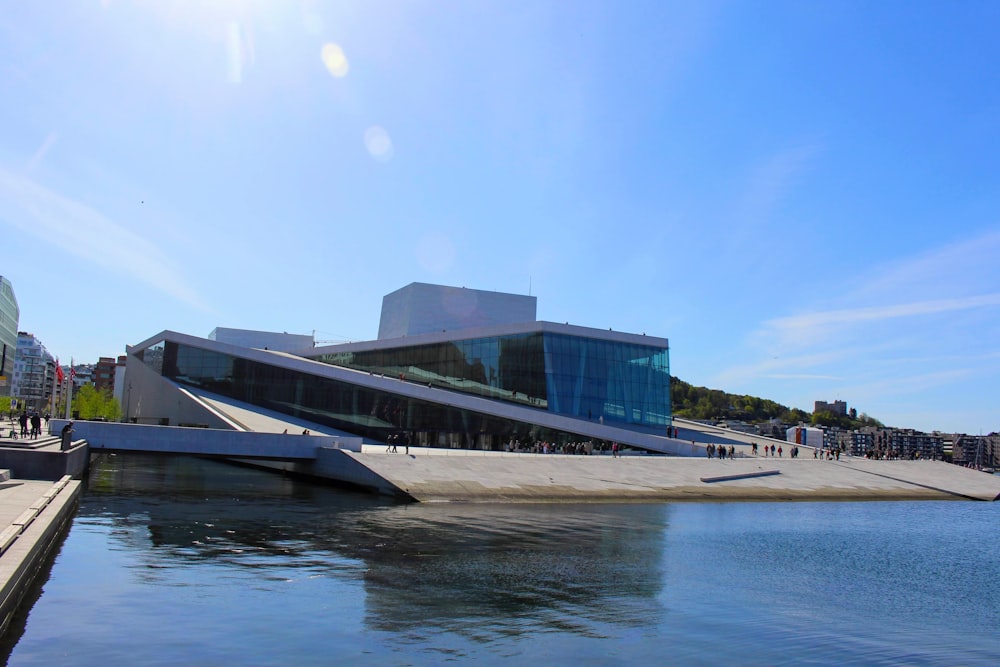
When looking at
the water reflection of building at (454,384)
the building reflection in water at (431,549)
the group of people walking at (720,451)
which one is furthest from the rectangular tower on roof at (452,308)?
the building reflection in water at (431,549)

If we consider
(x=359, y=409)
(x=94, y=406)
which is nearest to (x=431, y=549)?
(x=359, y=409)

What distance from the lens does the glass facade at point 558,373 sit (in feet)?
153

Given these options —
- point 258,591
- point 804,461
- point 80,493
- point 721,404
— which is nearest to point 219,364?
point 80,493

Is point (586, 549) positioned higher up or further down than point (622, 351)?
further down

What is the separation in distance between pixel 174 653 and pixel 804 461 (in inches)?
1577

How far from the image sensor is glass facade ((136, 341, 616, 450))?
43625 millimetres

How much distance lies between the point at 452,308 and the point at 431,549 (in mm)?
40975

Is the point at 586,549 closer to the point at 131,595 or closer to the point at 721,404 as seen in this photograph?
the point at 131,595

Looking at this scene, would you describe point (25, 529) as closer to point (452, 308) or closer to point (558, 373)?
point (558, 373)

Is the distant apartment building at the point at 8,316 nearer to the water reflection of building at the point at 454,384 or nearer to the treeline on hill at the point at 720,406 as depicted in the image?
the water reflection of building at the point at 454,384

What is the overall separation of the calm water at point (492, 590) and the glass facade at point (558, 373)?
65.5ft

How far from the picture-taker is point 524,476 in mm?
32875

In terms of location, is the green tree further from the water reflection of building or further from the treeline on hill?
the treeline on hill

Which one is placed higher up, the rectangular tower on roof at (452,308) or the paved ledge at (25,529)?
the rectangular tower on roof at (452,308)
